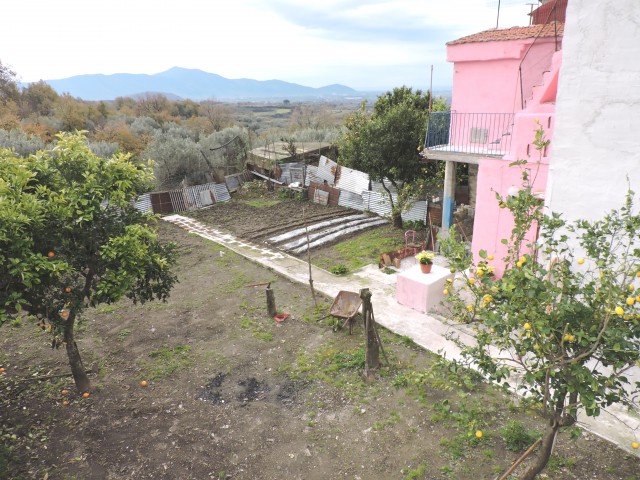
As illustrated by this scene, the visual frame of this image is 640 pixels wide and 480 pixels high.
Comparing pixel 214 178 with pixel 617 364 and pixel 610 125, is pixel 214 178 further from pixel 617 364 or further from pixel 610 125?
pixel 617 364

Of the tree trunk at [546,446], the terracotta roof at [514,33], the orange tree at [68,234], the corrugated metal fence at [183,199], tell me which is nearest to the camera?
the tree trunk at [546,446]

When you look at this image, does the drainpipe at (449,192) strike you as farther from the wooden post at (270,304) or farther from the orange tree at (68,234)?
the orange tree at (68,234)

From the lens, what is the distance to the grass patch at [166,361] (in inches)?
345

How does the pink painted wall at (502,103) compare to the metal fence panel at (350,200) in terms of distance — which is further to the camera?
the metal fence panel at (350,200)

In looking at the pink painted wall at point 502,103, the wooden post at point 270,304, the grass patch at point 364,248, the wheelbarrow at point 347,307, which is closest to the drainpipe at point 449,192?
the grass patch at point 364,248

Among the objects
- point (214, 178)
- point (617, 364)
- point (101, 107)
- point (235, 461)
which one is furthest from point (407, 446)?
point (101, 107)

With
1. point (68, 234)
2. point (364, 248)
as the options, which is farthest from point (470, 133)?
point (68, 234)

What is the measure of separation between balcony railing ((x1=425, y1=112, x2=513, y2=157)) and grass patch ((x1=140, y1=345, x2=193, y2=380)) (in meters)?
9.87

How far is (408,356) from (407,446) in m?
2.57

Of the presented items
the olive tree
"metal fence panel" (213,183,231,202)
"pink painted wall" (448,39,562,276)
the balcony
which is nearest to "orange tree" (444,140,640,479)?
"pink painted wall" (448,39,562,276)

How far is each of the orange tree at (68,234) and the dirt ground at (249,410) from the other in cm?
160

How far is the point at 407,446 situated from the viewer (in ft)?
21.8

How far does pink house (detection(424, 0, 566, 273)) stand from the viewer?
11.2m

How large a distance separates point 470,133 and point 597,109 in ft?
26.2
